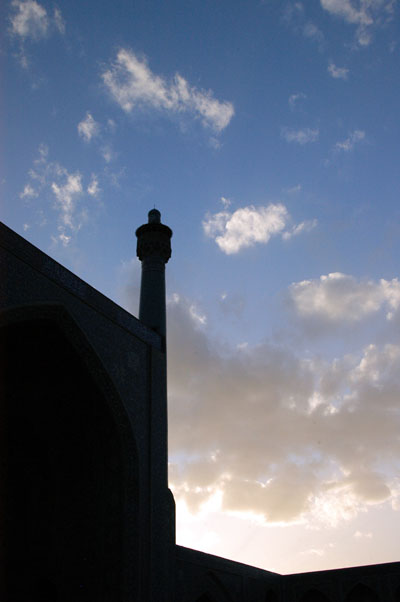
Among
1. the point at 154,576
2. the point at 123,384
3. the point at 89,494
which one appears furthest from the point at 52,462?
the point at 154,576

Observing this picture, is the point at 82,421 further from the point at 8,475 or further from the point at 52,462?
the point at 8,475

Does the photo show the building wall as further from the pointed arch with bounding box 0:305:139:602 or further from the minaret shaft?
the minaret shaft

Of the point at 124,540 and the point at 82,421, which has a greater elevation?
the point at 82,421

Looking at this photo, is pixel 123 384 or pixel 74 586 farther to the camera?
pixel 123 384

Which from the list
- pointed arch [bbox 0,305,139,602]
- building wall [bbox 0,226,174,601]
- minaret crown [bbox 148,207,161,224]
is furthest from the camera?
minaret crown [bbox 148,207,161,224]

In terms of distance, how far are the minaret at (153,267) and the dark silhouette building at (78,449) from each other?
1.10m

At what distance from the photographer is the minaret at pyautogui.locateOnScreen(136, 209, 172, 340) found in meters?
12.8

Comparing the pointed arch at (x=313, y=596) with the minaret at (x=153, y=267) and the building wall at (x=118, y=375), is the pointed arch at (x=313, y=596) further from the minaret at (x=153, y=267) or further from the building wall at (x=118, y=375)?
the minaret at (x=153, y=267)

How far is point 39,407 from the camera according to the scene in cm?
1057

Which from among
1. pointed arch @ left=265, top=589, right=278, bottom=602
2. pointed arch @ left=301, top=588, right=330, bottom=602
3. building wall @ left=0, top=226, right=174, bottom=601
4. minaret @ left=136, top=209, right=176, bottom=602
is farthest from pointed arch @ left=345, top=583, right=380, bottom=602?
building wall @ left=0, top=226, right=174, bottom=601

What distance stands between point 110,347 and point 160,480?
9.20 ft

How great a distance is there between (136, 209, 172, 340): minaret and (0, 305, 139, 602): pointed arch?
117 inches

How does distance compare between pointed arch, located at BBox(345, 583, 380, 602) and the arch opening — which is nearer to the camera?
the arch opening

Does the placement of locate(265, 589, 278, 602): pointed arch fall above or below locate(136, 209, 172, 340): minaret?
below
